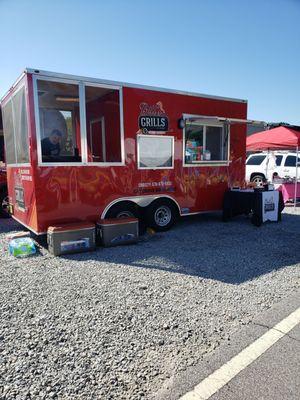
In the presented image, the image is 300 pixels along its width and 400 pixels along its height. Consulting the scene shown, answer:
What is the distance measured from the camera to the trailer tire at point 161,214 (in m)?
6.71

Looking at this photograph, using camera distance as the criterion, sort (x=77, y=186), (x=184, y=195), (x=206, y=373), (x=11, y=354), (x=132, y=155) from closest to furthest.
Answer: (x=206, y=373)
(x=11, y=354)
(x=77, y=186)
(x=132, y=155)
(x=184, y=195)

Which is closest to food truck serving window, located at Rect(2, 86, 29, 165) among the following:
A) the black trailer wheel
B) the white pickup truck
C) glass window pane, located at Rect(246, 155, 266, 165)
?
the black trailer wheel

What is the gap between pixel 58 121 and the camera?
7176mm

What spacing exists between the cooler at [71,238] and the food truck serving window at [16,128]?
141 centimetres

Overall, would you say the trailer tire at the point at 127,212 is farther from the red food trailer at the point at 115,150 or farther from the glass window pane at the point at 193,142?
the glass window pane at the point at 193,142

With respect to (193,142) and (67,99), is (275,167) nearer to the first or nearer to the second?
(193,142)

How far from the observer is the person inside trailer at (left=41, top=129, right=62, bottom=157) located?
5766 mm

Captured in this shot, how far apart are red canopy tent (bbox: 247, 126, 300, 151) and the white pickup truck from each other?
464 cm

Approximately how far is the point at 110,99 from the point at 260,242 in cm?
419

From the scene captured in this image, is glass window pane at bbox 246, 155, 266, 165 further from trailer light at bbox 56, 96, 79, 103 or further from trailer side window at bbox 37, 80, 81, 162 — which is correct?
trailer light at bbox 56, 96, 79, 103

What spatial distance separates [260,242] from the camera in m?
6.07

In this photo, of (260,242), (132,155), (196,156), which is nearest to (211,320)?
(260,242)

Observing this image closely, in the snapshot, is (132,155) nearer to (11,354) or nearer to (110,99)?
(110,99)

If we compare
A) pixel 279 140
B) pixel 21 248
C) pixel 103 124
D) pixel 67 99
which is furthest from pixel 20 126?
pixel 279 140
